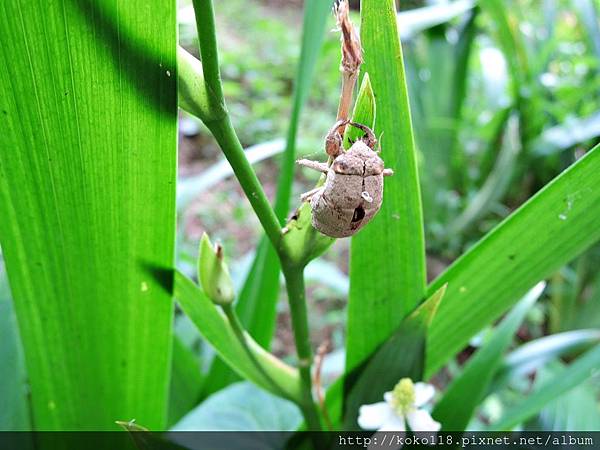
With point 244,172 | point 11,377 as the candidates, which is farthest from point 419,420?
point 11,377

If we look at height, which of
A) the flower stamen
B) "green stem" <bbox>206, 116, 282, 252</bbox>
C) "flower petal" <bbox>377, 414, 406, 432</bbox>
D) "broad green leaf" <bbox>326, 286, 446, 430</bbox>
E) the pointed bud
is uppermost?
"green stem" <bbox>206, 116, 282, 252</bbox>

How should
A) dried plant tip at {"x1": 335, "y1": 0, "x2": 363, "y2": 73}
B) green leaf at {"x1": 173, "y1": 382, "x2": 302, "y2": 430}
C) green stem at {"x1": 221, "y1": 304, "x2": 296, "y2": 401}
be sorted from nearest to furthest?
dried plant tip at {"x1": 335, "y1": 0, "x2": 363, "y2": 73}
green stem at {"x1": 221, "y1": 304, "x2": 296, "y2": 401}
green leaf at {"x1": 173, "y1": 382, "x2": 302, "y2": 430}

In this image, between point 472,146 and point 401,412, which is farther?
point 472,146

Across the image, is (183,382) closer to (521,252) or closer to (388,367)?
(388,367)

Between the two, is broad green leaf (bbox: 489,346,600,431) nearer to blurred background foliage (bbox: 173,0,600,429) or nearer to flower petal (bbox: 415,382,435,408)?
flower petal (bbox: 415,382,435,408)

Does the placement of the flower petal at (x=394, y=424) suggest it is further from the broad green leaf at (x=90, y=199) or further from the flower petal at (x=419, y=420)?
the broad green leaf at (x=90, y=199)

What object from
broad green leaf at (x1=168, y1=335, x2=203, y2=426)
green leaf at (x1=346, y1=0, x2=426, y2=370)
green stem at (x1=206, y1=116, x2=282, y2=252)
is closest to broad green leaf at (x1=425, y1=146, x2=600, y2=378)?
green leaf at (x1=346, y1=0, x2=426, y2=370)

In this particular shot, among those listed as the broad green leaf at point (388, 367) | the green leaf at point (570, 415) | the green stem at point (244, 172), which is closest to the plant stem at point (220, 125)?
the green stem at point (244, 172)
